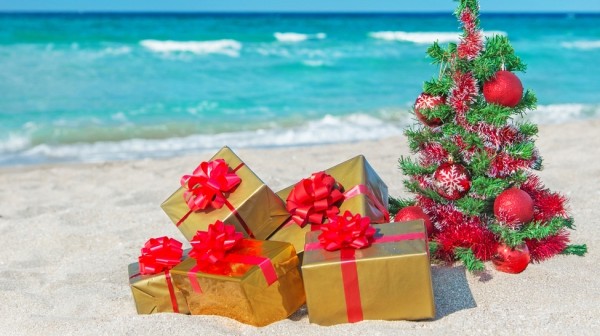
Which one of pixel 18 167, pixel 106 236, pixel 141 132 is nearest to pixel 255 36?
pixel 141 132

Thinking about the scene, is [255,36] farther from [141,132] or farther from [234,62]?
[141,132]

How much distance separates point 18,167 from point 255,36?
58.1 ft

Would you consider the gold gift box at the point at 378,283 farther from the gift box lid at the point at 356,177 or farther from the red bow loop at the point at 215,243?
the gift box lid at the point at 356,177

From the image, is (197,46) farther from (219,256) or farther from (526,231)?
(219,256)

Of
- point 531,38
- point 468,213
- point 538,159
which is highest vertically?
point 538,159

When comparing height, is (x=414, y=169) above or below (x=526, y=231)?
above

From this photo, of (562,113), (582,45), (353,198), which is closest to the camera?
(353,198)

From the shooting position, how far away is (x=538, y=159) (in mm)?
3139

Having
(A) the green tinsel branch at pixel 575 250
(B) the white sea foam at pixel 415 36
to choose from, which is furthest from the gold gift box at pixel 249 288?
(B) the white sea foam at pixel 415 36

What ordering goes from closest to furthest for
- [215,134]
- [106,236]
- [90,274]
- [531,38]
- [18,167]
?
[90,274]
[106,236]
[18,167]
[215,134]
[531,38]

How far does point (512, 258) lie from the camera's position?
3.15 metres

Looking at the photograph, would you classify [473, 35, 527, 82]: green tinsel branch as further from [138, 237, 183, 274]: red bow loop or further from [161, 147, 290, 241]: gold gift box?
Answer: [138, 237, 183, 274]: red bow loop

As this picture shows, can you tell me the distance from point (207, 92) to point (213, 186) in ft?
27.9

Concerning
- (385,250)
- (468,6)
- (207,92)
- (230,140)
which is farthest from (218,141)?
(385,250)
